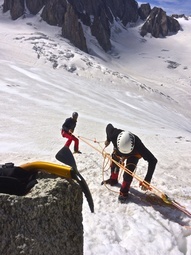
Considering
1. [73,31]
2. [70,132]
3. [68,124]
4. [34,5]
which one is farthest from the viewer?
[34,5]

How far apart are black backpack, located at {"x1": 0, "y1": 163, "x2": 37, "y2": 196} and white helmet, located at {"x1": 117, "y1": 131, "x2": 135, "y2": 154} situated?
3082 millimetres

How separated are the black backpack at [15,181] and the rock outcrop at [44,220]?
0.18 feet

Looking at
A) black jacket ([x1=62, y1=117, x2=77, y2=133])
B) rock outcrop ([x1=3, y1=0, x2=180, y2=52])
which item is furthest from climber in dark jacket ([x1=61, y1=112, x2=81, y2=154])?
rock outcrop ([x1=3, y1=0, x2=180, y2=52])

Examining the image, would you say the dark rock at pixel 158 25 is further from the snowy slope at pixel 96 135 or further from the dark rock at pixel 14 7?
the snowy slope at pixel 96 135

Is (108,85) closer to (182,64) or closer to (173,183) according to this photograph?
(173,183)

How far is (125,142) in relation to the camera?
17.1 ft

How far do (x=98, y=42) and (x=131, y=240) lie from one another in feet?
260

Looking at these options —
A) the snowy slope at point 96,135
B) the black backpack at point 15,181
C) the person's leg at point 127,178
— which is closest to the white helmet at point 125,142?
the person's leg at point 127,178

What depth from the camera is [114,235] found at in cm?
409

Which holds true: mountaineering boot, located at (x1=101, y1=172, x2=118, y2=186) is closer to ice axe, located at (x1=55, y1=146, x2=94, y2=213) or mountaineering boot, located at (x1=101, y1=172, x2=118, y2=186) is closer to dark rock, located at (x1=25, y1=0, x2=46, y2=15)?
ice axe, located at (x1=55, y1=146, x2=94, y2=213)

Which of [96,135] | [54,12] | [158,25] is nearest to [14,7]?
[54,12]

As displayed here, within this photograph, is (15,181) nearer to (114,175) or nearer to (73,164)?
(73,164)

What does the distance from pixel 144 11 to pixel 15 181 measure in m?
129

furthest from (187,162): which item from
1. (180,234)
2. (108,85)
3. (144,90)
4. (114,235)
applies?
(144,90)
